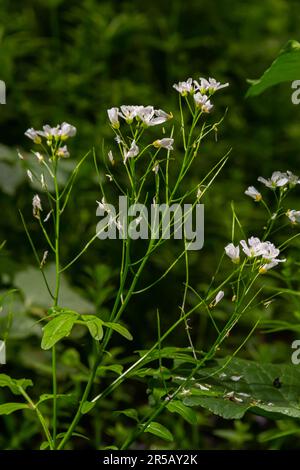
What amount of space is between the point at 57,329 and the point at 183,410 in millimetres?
198

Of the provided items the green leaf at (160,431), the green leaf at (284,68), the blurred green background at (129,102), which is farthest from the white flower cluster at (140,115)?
the blurred green background at (129,102)

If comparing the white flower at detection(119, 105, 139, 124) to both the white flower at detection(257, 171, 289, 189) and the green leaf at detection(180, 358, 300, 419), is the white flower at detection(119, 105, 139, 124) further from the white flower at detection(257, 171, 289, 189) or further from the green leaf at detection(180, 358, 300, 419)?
the green leaf at detection(180, 358, 300, 419)

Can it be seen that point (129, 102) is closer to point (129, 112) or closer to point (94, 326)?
point (129, 112)

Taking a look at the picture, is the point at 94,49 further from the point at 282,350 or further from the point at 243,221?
the point at 282,350

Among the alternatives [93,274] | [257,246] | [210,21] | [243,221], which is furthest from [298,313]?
[210,21]

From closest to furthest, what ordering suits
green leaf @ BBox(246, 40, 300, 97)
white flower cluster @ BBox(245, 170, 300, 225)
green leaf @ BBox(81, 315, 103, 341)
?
green leaf @ BBox(81, 315, 103, 341) < white flower cluster @ BBox(245, 170, 300, 225) < green leaf @ BBox(246, 40, 300, 97)

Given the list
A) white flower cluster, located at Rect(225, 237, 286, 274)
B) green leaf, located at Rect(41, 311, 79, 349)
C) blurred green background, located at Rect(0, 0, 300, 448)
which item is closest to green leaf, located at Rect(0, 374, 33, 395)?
green leaf, located at Rect(41, 311, 79, 349)

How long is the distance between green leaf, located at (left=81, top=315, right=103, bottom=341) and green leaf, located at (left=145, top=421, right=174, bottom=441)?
0.56ft

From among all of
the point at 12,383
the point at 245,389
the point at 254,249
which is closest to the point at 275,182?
the point at 254,249

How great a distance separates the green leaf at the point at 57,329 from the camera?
102 cm

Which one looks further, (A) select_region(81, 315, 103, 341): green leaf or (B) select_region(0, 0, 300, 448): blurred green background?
(B) select_region(0, 0, 300, 448): blurred green background

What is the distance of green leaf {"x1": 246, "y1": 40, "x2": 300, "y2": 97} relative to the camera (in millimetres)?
1247

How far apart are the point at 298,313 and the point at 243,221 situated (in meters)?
0.96

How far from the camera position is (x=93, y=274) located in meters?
1.81
